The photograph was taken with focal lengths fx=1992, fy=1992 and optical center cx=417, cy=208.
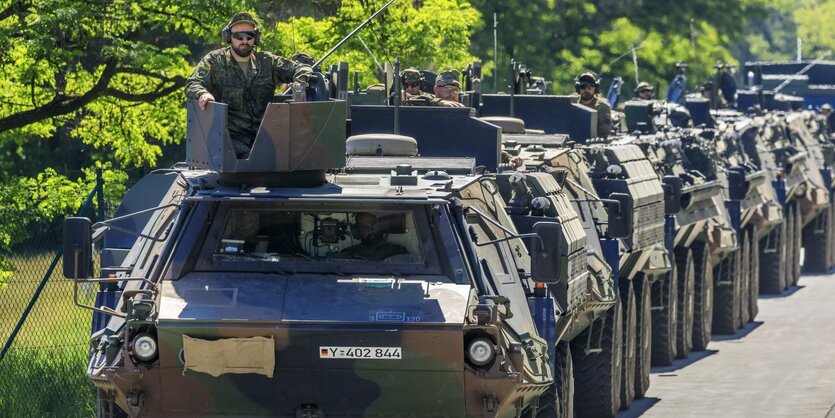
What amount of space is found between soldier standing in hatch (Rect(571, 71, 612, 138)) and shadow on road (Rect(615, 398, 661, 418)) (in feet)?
15.1

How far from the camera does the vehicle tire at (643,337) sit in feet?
58.8

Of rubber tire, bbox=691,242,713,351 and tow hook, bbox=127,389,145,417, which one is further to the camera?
rubber tire, bbox=691,242,713,351

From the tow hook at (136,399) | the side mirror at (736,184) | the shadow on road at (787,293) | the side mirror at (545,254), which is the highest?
the side mirror at (545,254)

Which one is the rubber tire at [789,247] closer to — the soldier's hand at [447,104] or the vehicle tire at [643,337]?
the vehicle tire at [643,337]

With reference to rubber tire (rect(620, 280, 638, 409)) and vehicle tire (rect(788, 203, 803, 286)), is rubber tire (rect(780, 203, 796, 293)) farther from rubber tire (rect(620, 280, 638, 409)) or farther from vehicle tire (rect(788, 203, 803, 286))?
rubber tire (rect(620, 280, 638, 409))

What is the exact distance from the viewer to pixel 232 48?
1262cm

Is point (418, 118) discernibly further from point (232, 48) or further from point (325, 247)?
point (325, 247)

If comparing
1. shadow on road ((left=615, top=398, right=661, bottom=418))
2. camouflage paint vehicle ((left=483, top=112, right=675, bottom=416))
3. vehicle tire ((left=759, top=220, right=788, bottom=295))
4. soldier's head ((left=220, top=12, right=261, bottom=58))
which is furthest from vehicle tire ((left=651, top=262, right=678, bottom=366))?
soldier's head ((left=220, top=12, right=261, bottom=58))

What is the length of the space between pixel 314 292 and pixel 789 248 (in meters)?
18.3

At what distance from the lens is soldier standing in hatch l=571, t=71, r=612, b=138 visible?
21703mm

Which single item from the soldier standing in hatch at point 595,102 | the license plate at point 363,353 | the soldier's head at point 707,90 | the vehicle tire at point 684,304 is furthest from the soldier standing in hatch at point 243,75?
the soldier's head at point 707,90

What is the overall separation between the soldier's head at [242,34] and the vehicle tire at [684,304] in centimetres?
911

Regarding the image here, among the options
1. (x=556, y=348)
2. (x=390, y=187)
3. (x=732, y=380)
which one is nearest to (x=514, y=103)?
(x=732, y=380)

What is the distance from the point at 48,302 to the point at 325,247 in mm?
5473
